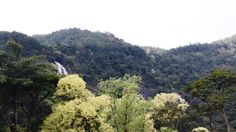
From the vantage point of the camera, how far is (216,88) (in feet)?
141

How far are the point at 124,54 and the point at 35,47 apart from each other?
130ft

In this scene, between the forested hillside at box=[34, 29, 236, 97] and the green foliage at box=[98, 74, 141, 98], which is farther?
the forested hillside at box=[34, 29, 236, 97]

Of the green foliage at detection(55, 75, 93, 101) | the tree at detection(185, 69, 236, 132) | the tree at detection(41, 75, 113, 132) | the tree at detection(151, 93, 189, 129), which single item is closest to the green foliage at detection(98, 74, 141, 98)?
the tree at detection(41, 75, 113, 132)

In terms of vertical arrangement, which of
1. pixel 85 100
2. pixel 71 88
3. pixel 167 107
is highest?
pixel 71 88

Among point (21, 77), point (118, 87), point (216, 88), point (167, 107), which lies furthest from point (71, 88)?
point (216, 88)

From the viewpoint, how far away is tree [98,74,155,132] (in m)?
35.9

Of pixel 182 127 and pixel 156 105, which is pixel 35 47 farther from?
pixel 156 105

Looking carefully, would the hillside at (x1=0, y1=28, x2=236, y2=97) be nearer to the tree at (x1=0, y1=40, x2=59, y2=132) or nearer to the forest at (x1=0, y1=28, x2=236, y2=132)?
the forest at (x1=0, y1=28, x2=236, y2=132)

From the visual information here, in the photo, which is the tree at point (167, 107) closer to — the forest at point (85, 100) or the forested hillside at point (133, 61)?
the forest at point (85, 100)

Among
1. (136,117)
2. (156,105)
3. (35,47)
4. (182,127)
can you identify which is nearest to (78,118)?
(136,117)

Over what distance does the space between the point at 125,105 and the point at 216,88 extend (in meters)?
10.6

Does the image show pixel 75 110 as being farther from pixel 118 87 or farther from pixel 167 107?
pixel 167 107

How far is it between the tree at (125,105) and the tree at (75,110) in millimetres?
2550

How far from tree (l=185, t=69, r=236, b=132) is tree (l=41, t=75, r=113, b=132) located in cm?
1177
